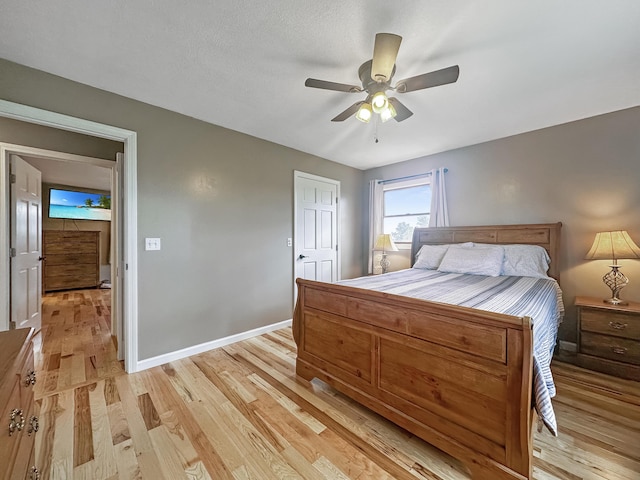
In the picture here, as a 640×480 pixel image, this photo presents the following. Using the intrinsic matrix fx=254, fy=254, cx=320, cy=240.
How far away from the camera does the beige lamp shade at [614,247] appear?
89.6 inches

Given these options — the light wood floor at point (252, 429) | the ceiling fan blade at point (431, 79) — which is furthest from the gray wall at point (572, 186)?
the ceiling fan blade at point (431, 79)

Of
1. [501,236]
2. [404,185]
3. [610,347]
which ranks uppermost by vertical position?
[404,185]

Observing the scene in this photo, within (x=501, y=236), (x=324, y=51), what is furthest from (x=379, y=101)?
(x=501, y=236)

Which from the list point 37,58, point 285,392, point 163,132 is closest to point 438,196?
point 285,392

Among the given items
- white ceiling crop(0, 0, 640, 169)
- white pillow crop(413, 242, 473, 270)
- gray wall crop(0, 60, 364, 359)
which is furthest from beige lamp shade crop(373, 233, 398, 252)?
white ceiling crop(0, 0, 640, 169)

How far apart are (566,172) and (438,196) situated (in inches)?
52.9

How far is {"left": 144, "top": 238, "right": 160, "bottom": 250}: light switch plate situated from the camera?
2.41 meters

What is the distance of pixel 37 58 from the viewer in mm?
1799

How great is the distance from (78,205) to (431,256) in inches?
302

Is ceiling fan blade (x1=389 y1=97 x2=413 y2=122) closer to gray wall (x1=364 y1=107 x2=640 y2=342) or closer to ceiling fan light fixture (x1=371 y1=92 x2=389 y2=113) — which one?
ceiling fan light fixture (x1=371 y1=92 x2=389 y2=113)

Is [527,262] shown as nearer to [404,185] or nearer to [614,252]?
[614,252]

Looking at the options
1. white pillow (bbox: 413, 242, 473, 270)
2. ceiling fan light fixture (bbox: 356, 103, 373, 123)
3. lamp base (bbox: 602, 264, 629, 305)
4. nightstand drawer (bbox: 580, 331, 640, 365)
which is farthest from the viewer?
white pillow (bbox: 413, 242, 473, 270)

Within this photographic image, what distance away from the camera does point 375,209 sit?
176 inches

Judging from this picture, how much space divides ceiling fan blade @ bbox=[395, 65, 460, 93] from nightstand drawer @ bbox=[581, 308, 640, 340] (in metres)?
2.50
